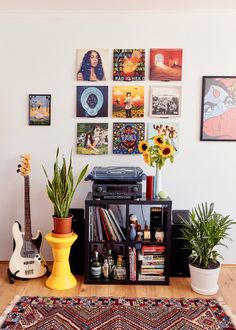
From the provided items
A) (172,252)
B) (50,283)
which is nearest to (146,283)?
(172,252)

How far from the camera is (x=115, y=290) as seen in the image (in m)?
2.61

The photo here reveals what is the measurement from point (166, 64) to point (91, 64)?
2.31 feet

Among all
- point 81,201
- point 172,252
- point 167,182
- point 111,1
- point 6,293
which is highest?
point 111,1

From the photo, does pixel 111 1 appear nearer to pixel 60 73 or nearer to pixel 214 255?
pixel 60 73

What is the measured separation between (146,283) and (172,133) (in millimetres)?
1379

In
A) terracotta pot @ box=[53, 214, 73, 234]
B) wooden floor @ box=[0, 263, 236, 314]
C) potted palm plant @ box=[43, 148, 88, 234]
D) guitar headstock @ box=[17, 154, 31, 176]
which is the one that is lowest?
wooden floor @ box=[0, 263, 236, 314]

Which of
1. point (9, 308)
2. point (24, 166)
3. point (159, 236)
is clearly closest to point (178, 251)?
point (159, 236)

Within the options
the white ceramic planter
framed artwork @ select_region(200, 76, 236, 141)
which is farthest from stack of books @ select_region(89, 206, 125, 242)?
framed artwork @ select_region(200, 76, 236, 141)

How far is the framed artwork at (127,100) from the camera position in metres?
3.01

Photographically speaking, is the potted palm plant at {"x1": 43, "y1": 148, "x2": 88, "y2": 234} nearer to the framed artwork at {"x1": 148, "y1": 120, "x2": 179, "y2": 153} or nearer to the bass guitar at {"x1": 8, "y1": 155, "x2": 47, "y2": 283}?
the bass guitar at {"x1": 8, "y1": 155, "x2": 47, "y2": 283}

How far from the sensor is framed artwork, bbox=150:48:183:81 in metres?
2.97

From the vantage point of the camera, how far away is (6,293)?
99.5 inches

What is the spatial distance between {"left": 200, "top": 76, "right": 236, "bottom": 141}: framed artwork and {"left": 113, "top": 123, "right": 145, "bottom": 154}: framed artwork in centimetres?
60

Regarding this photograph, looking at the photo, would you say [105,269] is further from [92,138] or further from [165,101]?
[165,101]
